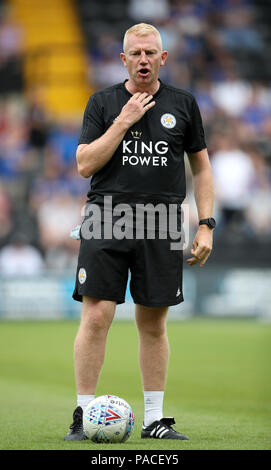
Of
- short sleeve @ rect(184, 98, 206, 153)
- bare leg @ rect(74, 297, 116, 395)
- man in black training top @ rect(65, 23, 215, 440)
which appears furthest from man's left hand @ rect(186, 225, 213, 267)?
bare leg @ rect(74, 297, 116, 395)

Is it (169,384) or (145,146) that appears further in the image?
(169,384)

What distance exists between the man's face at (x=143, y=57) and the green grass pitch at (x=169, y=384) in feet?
7.02

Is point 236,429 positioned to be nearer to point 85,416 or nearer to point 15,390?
point 85,416

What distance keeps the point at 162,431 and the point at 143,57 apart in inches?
87.2

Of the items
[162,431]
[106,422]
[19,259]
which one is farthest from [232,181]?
[106,422]

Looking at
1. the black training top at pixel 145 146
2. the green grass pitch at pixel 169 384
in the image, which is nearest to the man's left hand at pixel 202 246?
the black training top at pixel 145 146

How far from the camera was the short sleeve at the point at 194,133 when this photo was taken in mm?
5891

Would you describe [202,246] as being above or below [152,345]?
above

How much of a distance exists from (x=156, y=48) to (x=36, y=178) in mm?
12036

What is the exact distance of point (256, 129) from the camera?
19.1m

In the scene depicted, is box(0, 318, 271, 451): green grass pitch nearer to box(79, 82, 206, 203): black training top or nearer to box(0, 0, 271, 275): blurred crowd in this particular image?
box(79, 82, 206, 203): black training top

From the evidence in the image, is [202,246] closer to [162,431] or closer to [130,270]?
[130,270]

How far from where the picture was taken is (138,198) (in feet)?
18.7

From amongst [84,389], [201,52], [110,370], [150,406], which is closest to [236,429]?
[150,406]
